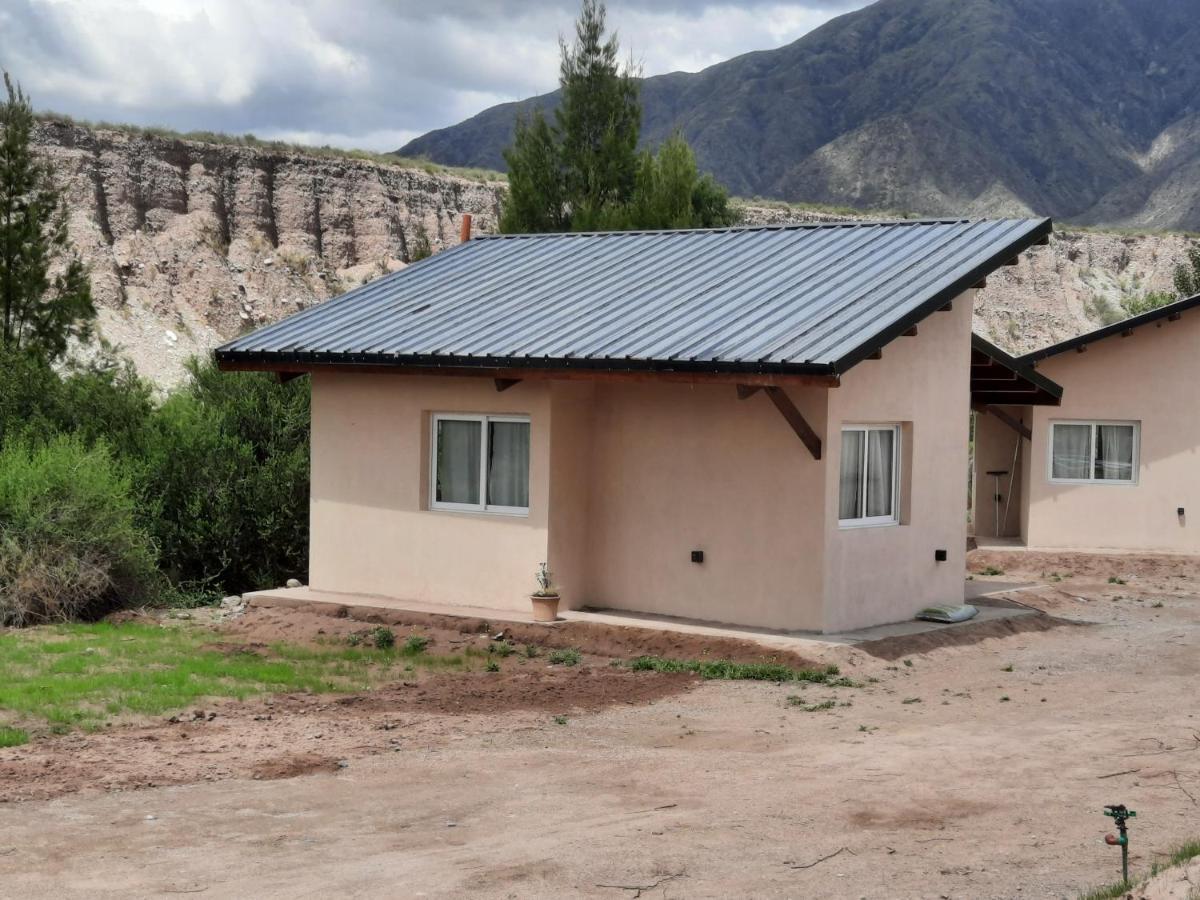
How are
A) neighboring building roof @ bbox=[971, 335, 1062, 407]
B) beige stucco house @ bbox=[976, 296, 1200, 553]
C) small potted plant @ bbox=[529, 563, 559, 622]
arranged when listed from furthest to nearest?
beige stucco house @ bbox=[976, 296, 1200, 553]
neighboring building roof @ bbox=[971, 335, 1062, 407]
small potted plant @ bbox=[529, 563, 559, 622]

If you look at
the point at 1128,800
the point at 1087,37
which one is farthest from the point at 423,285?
the point at 1087,37

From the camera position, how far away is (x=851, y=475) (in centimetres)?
1408

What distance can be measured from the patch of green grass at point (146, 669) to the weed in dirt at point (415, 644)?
0.09 meters

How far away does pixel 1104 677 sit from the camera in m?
12.6

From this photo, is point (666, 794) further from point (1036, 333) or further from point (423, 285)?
point (1036, 333)

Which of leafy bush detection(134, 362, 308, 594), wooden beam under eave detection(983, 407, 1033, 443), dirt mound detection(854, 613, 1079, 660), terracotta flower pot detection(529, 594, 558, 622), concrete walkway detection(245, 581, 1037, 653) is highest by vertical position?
wooden beam under eave detection(983, 407, 1033, 443)

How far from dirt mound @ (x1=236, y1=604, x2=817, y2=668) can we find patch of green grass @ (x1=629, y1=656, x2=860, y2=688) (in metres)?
0.13

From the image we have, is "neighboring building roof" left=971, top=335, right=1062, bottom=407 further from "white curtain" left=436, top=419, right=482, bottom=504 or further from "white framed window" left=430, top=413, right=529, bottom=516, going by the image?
"white curtain" left=436, top=419, right=482, bottom=504

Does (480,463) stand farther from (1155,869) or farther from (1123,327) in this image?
(1123,327)

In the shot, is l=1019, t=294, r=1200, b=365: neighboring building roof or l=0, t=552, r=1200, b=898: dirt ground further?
l=1019, t=294, r=1200, b=365: neighboring building roof

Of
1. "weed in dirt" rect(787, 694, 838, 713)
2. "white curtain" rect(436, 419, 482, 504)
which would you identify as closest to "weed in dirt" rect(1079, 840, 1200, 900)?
"weed in dirt" rect(787, 694, 838, 713)

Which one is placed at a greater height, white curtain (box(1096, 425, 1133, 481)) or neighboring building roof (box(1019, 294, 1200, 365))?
neighboring building roof (box(1019, 294, 1200, 365))

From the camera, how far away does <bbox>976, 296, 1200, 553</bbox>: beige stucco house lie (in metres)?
21.3

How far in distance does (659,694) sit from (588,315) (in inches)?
177
